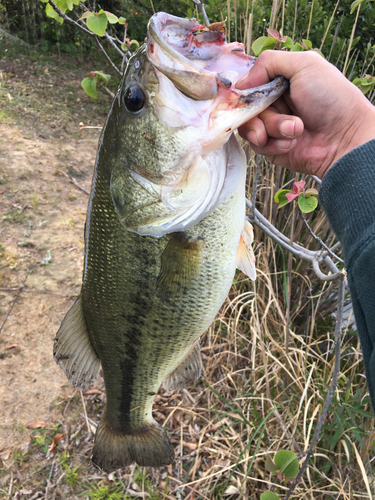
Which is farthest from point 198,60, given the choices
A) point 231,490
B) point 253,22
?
point 231,490

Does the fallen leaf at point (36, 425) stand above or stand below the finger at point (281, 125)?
below

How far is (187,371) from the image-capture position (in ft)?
5.48

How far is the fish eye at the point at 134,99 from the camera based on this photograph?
3.60ft

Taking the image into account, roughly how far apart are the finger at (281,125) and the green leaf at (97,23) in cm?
85

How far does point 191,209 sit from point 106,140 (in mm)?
375

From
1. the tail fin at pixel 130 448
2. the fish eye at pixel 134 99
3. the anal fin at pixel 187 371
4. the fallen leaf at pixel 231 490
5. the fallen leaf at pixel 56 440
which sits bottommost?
the fallen leaf at pixel 56 440

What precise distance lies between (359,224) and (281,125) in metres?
0.39

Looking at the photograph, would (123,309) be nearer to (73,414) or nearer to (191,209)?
(191,209)

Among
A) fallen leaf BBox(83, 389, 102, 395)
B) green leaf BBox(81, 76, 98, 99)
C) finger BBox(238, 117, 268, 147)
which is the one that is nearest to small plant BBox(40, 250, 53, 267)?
fallen leaf BBox(83, 389, 102, 395)

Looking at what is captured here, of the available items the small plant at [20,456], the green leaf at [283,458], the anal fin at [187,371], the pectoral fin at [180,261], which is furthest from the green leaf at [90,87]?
the small plant at [20,456]

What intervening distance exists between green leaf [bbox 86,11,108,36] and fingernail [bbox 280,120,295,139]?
3.09 ft

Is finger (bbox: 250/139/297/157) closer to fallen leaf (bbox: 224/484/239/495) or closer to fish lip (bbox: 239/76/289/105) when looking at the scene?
fish lip (bbox: 239/76/289/105)

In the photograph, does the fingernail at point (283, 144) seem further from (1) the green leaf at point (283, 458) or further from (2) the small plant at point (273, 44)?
(1) the green leaf at point (283, 458)

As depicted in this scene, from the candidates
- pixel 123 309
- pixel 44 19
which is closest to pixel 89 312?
pixel 123 309
